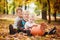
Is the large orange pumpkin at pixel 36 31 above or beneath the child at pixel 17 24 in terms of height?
beneath

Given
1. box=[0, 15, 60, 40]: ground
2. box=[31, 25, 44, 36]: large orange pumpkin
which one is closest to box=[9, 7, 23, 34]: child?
box=[0, 15, 60, 40]: ground

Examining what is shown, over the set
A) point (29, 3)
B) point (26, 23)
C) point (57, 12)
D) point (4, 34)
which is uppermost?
point (29, 3)

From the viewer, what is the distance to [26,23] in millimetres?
1896

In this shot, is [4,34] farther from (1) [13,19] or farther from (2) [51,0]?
(2) [51,0]

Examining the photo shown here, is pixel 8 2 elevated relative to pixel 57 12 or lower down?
elevated

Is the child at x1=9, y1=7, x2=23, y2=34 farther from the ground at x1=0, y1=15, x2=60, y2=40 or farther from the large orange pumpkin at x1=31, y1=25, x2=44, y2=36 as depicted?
the large orange pumpkin at x1=31, y1=25, x2=44, y2=36

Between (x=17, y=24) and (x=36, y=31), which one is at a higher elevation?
(x=17, y=24)

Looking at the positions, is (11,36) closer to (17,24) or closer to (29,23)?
(17,24)

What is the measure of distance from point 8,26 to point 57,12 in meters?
0.72

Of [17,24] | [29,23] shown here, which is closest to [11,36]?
[17,24]

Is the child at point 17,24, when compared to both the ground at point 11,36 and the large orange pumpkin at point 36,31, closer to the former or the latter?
the ground at point 11,36

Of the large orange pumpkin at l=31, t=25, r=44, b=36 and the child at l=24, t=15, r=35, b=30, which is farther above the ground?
the child at l=24, t=15, r=35, b=30

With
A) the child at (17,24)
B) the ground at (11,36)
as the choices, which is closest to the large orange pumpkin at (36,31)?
the ground at (11,36)

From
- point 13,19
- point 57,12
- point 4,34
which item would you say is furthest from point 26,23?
point 57,12
